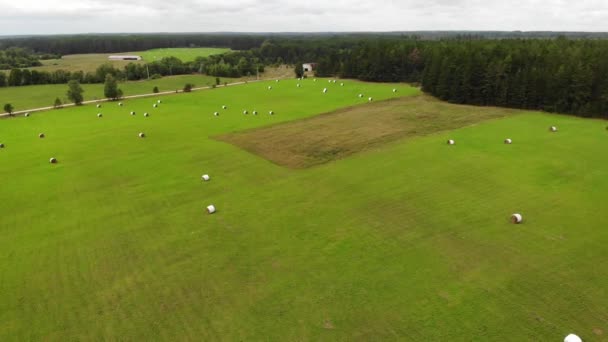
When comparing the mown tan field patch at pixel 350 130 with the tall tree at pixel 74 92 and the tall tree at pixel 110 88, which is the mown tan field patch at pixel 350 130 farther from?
the tall tree at pixel 74 92

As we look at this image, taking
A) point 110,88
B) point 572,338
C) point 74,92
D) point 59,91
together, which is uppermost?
point 110,88

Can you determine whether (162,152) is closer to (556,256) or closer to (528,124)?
(556,256)

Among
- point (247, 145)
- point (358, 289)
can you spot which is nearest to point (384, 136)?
point (247, 145)

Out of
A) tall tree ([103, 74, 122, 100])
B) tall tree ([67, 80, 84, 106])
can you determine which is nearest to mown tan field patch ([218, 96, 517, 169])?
tall tree ([103, 74, 122, 100])

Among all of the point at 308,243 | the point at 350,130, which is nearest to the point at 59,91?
the point at 350,130

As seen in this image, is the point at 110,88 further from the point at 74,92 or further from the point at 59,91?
the point at 59,91
